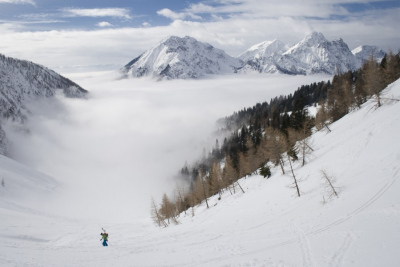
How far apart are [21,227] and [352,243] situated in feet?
130

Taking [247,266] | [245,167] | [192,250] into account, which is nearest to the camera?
[247,266]

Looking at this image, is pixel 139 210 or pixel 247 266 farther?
pixel 139 210

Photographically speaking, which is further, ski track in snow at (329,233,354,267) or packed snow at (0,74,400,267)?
packed snow at (0,74,400,267)

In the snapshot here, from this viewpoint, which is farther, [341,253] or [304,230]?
[304,230]

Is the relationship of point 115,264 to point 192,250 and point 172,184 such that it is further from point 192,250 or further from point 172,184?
point 172,184

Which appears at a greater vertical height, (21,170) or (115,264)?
(115,264)

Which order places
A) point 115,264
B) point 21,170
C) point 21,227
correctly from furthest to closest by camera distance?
point 21,170 → point 21,227 → point 115,264

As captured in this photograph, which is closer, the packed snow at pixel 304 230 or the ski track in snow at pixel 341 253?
the ski track in snow at pixel 341 253

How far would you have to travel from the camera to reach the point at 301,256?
53.6 feet

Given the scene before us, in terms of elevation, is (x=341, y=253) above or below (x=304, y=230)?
above

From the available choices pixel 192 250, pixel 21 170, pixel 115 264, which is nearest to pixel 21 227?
pixel 115 264

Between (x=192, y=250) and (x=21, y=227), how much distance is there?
2731 centimetres

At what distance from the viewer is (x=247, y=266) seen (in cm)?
1564

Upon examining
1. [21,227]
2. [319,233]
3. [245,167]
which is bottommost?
[245,167]
